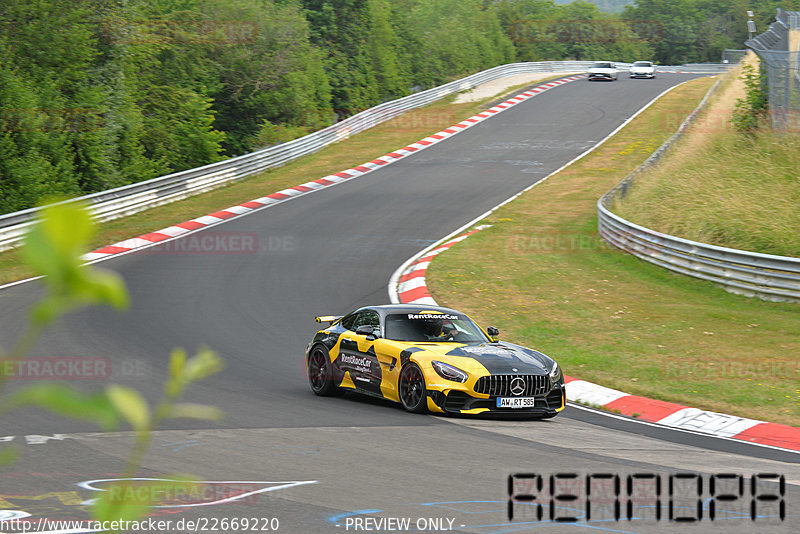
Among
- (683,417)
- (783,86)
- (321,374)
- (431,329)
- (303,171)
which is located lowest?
(683,417)

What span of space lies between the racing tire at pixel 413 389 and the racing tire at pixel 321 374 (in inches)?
47.4

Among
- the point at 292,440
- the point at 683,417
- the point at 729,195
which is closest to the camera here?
the point at 292,440

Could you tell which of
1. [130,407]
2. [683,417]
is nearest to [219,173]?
[683,417]

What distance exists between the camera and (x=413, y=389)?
37.7ft

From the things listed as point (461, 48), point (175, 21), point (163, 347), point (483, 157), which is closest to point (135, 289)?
point (163, 347)

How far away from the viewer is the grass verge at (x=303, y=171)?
26078mm

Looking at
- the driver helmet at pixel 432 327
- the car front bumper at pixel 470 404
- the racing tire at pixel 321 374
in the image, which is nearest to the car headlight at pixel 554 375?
the car front bumper at pixel 470 404

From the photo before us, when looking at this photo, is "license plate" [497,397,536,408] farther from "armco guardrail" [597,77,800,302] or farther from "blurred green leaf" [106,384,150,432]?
"blurred green leaf" [106,384,150,432]

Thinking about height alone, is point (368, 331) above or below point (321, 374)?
above

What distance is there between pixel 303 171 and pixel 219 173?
3.94m

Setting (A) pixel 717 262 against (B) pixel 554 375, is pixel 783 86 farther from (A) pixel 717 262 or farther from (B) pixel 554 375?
(B) pixel 554 375

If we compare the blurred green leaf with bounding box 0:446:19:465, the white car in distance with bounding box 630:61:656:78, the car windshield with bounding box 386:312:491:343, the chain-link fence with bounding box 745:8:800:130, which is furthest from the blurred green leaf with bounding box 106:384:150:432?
the white car in distance with bounding box 630:61:656:78

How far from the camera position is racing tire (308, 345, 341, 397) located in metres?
12.5

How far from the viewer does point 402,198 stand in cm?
3098
